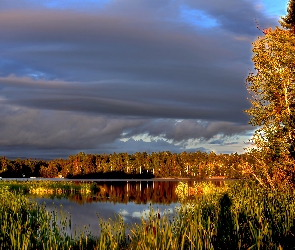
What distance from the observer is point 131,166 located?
497 ft

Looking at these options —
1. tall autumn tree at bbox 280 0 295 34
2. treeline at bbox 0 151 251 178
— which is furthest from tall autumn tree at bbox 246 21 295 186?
treeline at bbox 0 151 251 178

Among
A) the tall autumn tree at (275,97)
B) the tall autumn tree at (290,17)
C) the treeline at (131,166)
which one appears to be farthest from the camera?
the treeline at (131,166)

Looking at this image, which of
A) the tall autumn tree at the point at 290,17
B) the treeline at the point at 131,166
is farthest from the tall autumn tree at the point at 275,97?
the treeline at the point at 131,166

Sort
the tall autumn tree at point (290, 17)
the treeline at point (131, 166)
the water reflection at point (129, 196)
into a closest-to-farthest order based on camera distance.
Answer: the tall autumn tree at point (290, 17) < the water reflection at point (129, 196) < the treeline at point (131, 166)

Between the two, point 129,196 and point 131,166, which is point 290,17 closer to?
point 129,196

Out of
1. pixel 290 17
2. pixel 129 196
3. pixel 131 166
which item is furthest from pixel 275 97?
pixel 131 166

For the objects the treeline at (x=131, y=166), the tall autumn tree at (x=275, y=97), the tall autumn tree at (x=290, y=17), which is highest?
the tall autumn tree at (x=290, y=17)

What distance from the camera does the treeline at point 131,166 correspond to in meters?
148

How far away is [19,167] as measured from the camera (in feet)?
513

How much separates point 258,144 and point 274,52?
628 centimetres

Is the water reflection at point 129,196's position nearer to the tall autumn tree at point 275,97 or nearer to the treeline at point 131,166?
the tall autumn tree at point 275,97

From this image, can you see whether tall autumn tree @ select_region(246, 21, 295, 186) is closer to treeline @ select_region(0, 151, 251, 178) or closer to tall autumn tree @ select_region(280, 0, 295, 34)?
tall autumn tree @ select_region(280, 0, 295, 34)

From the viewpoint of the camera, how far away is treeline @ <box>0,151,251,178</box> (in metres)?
148

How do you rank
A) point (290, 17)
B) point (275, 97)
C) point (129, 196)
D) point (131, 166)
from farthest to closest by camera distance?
point (131, 166), point (129, 196), point (290, 17), point (275, 97)
